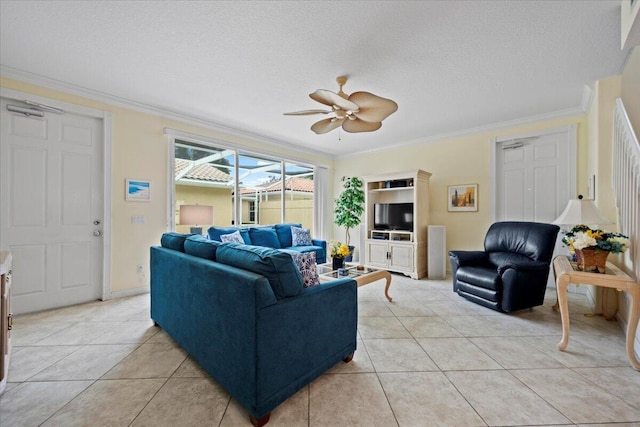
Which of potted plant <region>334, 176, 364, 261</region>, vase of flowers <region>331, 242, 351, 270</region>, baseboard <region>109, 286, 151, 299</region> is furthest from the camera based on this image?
potted plant <region>334, 176, 364, 261</region>

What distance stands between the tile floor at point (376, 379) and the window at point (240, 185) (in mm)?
2040

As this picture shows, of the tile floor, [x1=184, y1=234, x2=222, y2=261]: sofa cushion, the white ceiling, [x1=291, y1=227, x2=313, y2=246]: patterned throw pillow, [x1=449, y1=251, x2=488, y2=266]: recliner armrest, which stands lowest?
the tile floor

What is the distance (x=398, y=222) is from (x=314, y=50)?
11.3ft

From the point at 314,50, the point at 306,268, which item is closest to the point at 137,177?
the point at 314,50

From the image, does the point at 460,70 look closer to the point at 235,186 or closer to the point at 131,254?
the point at 235,186

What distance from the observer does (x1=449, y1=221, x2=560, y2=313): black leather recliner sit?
293 cm

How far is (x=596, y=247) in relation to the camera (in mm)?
2215

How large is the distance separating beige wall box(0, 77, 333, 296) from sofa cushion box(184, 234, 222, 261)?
1958 mm

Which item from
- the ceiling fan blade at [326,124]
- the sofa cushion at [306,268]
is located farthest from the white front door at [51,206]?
the sofa cushion at [306,268]

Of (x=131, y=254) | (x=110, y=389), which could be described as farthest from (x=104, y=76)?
(x=110, y=389)

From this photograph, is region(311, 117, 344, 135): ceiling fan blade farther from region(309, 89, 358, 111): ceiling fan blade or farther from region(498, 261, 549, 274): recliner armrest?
region(498, 261, 549, 274): recliner armrest

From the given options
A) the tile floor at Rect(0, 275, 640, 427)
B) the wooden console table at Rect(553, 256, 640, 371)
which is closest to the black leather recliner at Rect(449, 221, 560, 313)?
the tile floor at Rect(0, 275, 640, 427)

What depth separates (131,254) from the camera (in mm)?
3602

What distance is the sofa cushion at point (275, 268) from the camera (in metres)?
1.52
